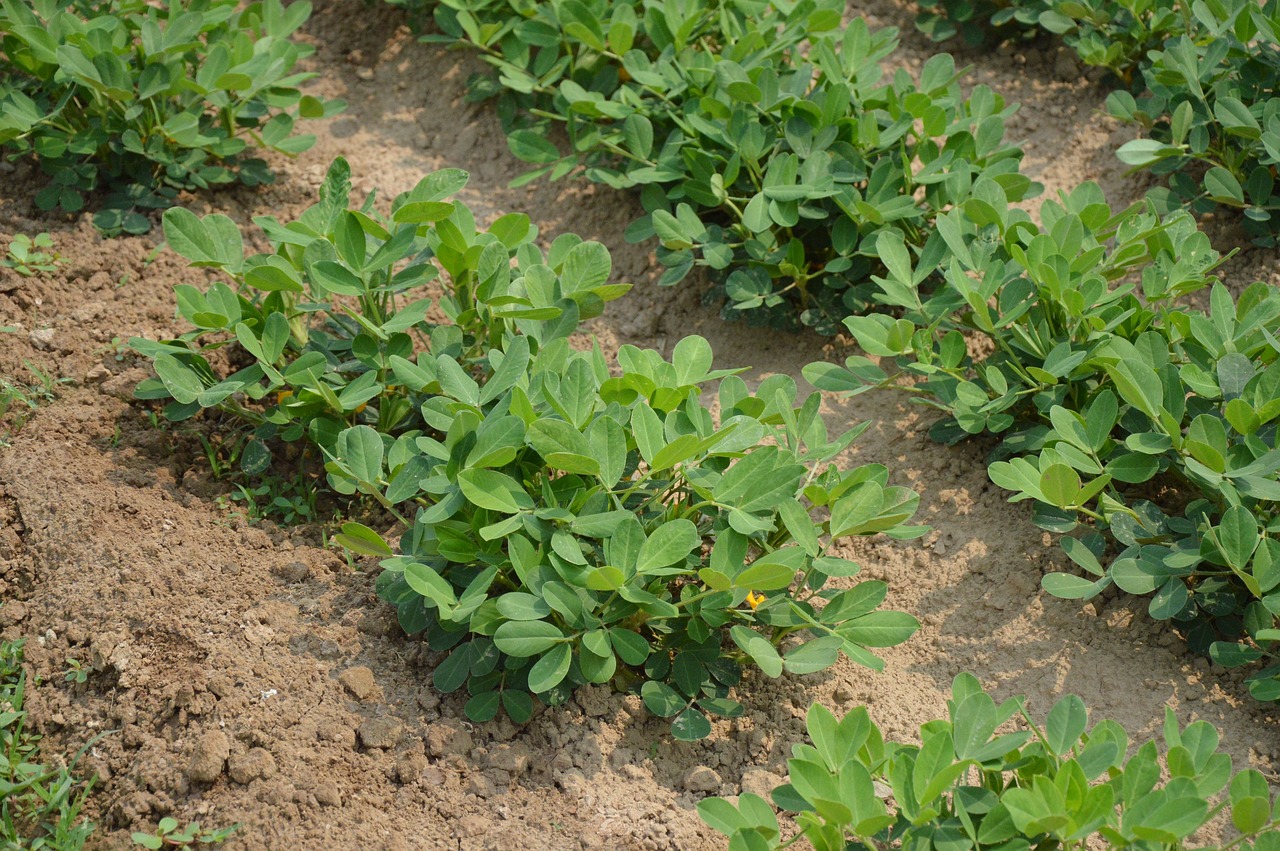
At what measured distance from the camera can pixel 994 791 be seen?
6.45 ft

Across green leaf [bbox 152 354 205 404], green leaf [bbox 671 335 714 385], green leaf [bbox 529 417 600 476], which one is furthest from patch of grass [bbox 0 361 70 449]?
green leaf [bbox 671 335 714 385]

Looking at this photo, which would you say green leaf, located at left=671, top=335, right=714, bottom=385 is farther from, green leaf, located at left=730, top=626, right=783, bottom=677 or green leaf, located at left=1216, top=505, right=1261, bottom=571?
green leaf, located at left=1216, top=505, right=1261, bottom=571

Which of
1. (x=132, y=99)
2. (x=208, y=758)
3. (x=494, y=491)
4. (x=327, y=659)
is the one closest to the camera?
(x=208, y=758)

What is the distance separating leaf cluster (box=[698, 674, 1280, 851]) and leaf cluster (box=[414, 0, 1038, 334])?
136cm

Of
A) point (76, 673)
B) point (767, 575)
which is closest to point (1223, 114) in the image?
point (767, 575)

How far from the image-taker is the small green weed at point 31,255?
9.70 feet

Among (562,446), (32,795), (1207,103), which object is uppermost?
(1207,103)

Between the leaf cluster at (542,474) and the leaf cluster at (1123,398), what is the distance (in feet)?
1.19

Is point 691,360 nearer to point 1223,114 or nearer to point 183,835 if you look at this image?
point 183,835

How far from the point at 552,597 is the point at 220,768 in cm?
70

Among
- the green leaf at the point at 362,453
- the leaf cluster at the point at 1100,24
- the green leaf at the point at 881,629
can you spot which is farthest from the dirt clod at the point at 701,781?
the leaf cluster at the point at 1100,24

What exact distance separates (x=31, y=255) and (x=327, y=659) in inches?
60.6

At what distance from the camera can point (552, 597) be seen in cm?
212

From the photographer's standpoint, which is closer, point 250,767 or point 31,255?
point 250,767
